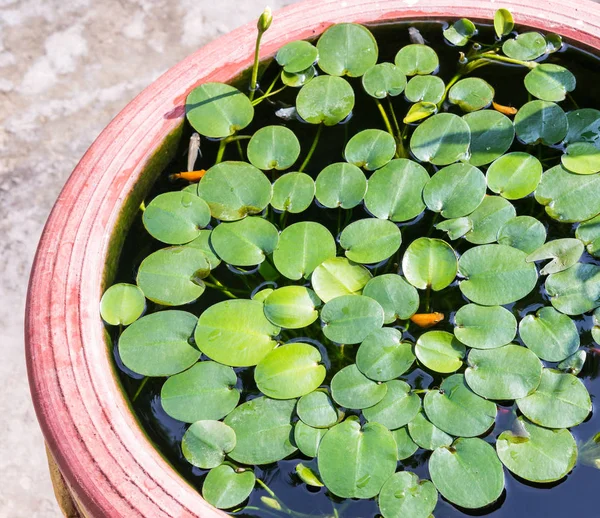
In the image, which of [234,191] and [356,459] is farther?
[234,191]

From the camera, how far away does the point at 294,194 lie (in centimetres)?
111

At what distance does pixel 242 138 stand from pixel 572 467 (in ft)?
2.53

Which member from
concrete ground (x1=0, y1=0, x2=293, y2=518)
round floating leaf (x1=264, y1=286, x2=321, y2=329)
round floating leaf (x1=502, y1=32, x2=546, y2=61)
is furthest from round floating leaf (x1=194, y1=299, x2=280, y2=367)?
concrete ground (x1=0, y1=0, x2=293, y2=518)

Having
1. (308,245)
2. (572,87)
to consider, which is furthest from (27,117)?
(572,87)

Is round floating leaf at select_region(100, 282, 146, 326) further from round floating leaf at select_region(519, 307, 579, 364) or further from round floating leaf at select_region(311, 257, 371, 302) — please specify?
round floating leaf at select_region(519, 307, 579, 364)

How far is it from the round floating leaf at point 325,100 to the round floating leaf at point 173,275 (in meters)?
0.34

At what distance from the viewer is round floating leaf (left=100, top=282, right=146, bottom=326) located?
98 centimetres

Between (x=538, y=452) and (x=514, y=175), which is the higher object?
(x=514, y=175)

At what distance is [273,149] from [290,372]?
0.41 metres

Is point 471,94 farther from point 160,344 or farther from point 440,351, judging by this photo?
point 160,344

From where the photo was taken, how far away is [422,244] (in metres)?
1.05

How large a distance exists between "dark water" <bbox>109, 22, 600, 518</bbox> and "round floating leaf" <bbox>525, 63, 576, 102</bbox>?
0.14ft

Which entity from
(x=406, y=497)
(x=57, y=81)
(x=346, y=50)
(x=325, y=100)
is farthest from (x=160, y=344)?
(x=57, y=81)

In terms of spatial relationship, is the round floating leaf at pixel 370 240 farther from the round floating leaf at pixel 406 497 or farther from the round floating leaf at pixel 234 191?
the round floating leaf at pixel 406 497
